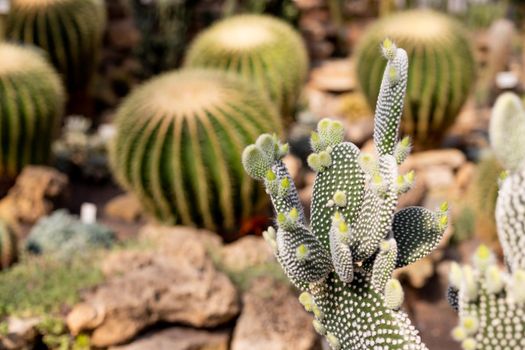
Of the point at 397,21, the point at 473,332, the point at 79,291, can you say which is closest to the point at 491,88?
the point at 397,21

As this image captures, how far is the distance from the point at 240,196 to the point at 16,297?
1.66m

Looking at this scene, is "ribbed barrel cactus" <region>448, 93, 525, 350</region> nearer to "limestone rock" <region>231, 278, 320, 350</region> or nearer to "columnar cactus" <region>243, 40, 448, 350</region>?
"columnar cactus" <region>243, 40, 448, 350</region>

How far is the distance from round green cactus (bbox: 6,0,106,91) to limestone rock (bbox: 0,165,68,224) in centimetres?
202

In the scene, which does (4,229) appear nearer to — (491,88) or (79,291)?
(79,291)

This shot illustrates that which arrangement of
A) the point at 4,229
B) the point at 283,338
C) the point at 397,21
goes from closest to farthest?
the point at 283,338 → the point at 4,229 → the point at 397,21

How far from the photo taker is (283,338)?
13.8ft

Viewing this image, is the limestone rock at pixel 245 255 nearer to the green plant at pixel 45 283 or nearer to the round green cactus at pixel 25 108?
the green plant at pixel 45 283

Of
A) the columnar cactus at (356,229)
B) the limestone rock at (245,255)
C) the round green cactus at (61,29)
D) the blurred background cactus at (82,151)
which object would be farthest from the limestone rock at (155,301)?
the round green cactus at (61,29)

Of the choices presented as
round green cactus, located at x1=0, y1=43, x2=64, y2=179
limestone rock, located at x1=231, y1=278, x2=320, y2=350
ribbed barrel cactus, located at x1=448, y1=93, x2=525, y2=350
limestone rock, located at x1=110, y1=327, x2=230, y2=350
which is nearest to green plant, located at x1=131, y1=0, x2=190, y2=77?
round green cactus, located at x1=0, y1=43, x2=64, y2=179

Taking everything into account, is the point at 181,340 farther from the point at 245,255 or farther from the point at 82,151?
the point at 82,151

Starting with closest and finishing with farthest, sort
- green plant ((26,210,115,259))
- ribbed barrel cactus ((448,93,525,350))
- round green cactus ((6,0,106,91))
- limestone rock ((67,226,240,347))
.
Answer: ribbed barrel cactus ((448,93,525,350)), limestone rock ((67,226,240,347)), green plant ((26,210,115,259)), round green cactus ((6,0,106,91))

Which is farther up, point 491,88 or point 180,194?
point 180,194

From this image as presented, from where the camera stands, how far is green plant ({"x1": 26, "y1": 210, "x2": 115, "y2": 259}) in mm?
5281

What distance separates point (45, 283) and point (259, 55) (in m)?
3.22
